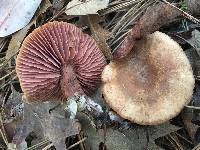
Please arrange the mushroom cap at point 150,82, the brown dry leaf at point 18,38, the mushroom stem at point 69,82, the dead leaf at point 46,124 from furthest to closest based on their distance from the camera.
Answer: the brown dry leaf at point 18,38 → the mushroom stem at point 69,82 → the dead leaf at point 46,124 → the mushroom cap at point 150,82

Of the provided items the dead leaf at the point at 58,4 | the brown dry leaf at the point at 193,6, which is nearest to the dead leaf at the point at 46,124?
the dead leaf at the point at 58,4

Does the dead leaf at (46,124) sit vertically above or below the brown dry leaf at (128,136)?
above

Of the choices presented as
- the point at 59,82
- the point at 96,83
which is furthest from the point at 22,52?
the point at 96,83

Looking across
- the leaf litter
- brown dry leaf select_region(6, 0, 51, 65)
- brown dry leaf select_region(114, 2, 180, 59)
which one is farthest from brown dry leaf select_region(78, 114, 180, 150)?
brown dry leaf select_region(6, 0, 51, 65)

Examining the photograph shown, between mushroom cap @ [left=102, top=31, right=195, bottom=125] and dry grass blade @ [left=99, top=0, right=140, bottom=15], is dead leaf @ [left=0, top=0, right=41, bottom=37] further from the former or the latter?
mushroom cap @ [left=102, top=31, right=195, bottom=125]

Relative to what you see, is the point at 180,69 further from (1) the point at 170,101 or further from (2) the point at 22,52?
(2) the point at 22,52

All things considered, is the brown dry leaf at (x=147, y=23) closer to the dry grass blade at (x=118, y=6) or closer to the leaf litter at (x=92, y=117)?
the leaf litter at (x=92, y=117)

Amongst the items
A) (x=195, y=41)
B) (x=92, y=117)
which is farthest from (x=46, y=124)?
(x=195, y=41)
